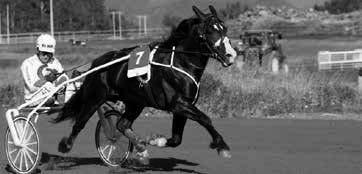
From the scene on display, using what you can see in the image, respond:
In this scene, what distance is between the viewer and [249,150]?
36.7 feet

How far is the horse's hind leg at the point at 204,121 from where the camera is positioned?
27.3 feet

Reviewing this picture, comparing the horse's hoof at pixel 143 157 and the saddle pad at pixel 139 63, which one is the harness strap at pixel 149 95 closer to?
the saddle pad at pixel 139 63

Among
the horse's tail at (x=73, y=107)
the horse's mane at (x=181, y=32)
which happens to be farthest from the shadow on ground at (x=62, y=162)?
the horse's mane at (x=181, y=32)

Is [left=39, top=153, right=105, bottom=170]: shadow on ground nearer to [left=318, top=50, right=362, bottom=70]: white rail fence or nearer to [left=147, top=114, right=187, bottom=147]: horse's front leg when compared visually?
[left=147, top=114, right=187, bottom=147]: horse's front leg

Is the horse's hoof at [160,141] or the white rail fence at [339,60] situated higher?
the horse's hoof at [160,141]

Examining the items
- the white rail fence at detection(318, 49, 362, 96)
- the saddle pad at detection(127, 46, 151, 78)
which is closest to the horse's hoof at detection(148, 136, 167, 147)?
the saddle pad at detection(127, 46, 151, 78)

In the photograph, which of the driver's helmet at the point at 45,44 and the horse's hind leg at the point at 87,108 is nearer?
the driver's helmet at the point at 45,44

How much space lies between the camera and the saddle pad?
9016 mm

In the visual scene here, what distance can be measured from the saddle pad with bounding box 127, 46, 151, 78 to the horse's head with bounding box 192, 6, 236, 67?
693 mm

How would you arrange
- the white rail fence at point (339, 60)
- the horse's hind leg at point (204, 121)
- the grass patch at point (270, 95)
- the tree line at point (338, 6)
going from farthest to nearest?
the tree line at point (338, 6) → the white rail fence at point (339, 60) → the grass patch at point (270, 95) → the horse's hind leg at point (204, 121)

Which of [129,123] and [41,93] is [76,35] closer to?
[41,93]

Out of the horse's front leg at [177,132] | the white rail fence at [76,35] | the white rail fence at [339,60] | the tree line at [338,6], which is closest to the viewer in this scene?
the horse's front leg at [177,132]

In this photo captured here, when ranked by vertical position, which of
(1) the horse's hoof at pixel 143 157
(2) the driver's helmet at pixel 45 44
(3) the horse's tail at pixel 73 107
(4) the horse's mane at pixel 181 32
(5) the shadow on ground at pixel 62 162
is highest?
(4) the horse's mane at pixel 181 32

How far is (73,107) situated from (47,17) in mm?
A: 111049
